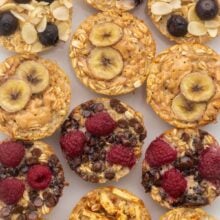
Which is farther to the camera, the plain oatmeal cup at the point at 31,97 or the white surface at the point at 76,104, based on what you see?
the white surface at the point at 76,104

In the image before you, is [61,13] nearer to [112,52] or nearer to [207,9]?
[112,52]

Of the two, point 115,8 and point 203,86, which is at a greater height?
point 115,8

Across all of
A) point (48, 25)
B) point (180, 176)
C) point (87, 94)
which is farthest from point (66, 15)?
point (180, 176)

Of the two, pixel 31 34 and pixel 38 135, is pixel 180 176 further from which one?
pixel 31 34

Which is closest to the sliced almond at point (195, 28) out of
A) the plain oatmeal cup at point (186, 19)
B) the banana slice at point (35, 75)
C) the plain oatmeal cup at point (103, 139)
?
the plain oatmeal cup at point (186, 19)

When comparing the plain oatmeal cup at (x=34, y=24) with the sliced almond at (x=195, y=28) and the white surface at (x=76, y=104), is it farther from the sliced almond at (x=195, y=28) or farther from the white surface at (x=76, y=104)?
the sliced almond at (x=195, y=28)

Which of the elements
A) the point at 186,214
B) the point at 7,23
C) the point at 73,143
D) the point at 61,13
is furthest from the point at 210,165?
the point at 7,23

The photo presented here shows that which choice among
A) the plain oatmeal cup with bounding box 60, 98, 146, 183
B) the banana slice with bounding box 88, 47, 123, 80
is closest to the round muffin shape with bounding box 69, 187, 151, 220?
the plain oatmeal cup with bounding box 60, 98, 146, 183
